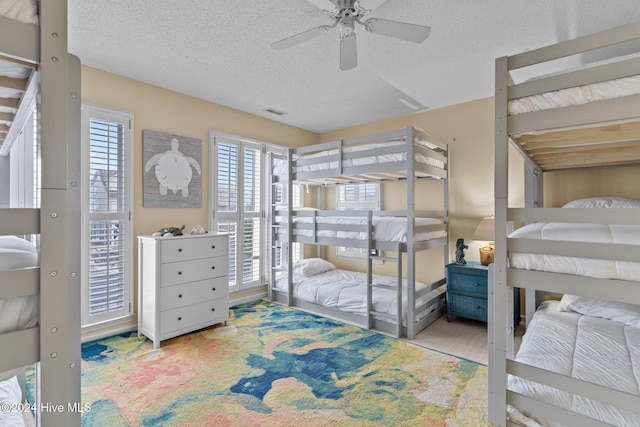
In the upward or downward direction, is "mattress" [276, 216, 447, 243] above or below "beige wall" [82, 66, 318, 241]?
below

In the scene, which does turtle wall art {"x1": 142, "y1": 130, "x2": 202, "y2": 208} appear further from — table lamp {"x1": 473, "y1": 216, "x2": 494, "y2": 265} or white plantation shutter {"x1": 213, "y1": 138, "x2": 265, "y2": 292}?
table lamp {"x1": 473, "y1": 216, "x2": 494, "y2": 265}

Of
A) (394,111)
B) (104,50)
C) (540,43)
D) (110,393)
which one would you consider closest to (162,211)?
(104,50)

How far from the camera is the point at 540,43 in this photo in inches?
98.9

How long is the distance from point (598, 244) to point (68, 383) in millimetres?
1946

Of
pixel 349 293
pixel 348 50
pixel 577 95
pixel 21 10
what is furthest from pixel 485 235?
pixel 21 10

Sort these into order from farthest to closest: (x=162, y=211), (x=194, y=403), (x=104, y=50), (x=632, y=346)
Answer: (x=162, y=211) < (x=104, y=50) < (x=194, y=403) < (x=632, y=346)

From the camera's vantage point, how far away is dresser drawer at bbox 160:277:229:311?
3.06 metres

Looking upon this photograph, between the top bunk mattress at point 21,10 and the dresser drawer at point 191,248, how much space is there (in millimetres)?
2463

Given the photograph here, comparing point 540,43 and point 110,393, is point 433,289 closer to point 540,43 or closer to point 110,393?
point 540,43

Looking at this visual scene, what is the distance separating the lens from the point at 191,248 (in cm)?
325

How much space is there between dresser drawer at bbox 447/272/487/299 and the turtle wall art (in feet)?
10.7

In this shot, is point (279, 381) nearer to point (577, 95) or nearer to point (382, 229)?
point (382, 229)

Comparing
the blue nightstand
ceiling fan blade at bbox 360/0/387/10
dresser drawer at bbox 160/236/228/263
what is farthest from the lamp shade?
dresser drawer at bbox 160/236/228/263

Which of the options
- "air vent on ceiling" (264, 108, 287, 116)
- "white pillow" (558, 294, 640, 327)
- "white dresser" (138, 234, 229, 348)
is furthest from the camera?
"air vent on ceiling" (264, 108, 287, 116)
